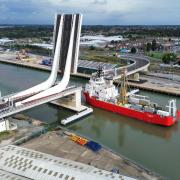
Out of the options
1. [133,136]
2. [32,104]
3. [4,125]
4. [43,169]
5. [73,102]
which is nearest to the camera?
[43,169]

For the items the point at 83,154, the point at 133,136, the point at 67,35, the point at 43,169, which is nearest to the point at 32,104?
the point at 83,154

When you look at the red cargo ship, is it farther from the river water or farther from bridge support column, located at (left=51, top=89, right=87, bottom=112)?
bridge support column, located at (left=51, top=89, right=87, bottom=112)

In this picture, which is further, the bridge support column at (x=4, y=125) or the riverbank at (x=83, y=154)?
the bridge support column at (x=4, y=125)

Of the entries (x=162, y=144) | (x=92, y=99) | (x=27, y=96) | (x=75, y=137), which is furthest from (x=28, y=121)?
(x=162, y=144)

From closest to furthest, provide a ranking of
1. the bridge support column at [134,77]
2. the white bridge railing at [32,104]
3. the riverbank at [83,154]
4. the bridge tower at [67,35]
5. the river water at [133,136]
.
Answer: the riverbank at [83,154], the river water at [133,136], the white bridge railing at [32,104], the bridge tower at [67,35], the bridge support column at [134,77]

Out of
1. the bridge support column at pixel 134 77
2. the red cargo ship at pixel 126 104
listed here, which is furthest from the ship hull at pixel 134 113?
the bridge support column at pixel 134 77

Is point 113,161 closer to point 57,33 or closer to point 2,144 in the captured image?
point 2,144

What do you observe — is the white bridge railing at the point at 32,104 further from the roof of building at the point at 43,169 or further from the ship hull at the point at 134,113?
the roof of building at the point at 43,169

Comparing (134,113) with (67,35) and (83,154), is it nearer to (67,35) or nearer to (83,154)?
(83,154)

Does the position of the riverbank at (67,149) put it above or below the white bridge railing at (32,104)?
below
